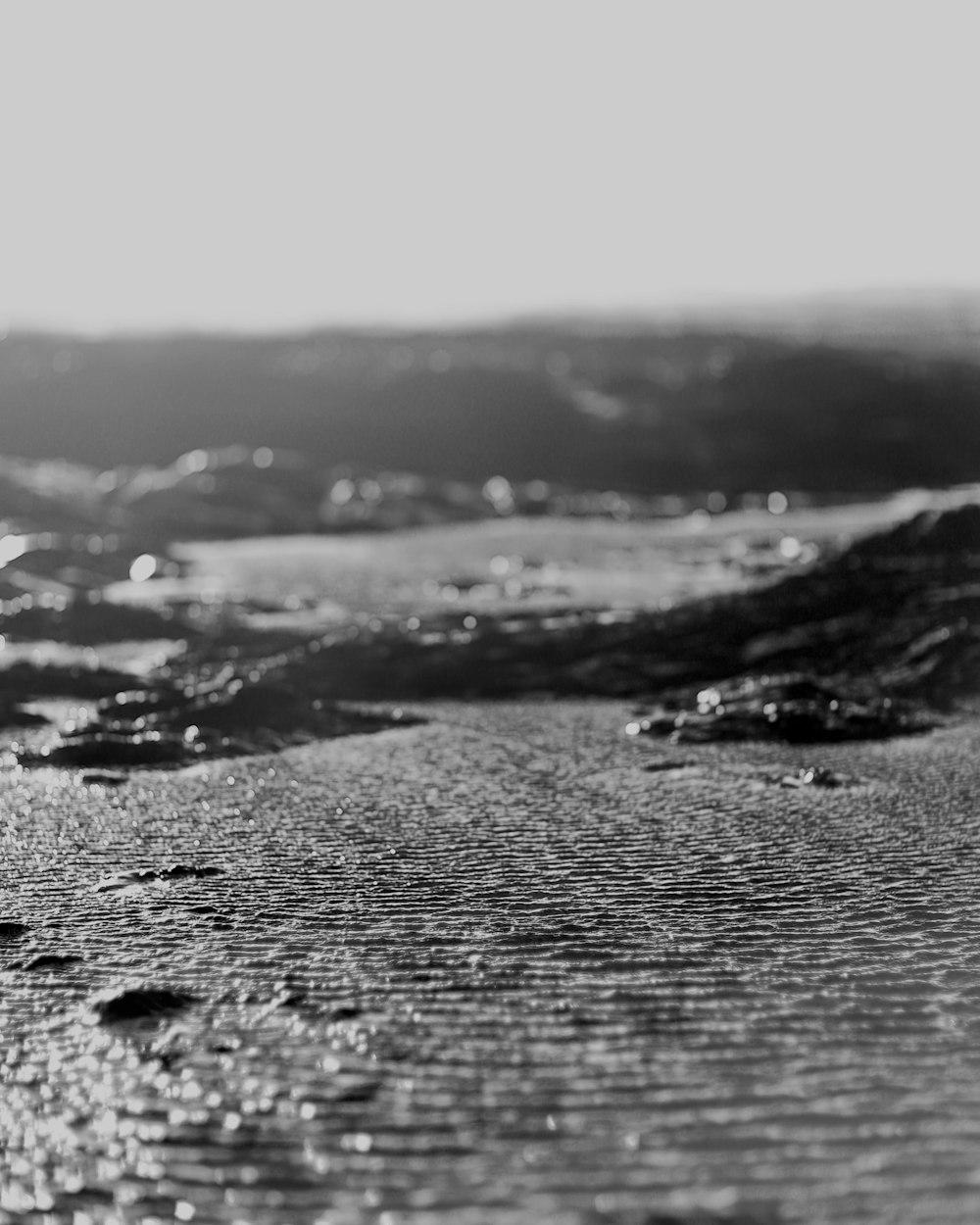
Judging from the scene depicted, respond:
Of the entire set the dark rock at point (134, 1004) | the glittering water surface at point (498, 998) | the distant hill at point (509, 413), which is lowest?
the glittering water surface at point (498, 998)

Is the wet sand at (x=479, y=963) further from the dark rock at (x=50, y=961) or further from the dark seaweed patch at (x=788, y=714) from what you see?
the dark seaweed patch at (x=788, y=714)

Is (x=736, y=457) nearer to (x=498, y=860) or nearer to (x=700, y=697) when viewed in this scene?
(x=700, y=697)

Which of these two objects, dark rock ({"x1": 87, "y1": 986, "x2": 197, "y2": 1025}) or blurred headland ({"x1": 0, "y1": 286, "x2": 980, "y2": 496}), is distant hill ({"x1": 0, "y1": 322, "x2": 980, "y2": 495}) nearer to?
blurred headland ({"x1": 0, "y1": 286, "x2": 980, "y2": 496})

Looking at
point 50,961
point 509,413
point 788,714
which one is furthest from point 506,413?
point 50,961

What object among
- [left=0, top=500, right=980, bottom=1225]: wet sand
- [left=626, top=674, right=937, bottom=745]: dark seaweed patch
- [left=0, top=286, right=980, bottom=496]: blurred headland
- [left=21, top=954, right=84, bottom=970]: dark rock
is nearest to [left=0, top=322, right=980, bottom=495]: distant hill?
[left=0, top=286, right=980, bottom=496]: blurred headland

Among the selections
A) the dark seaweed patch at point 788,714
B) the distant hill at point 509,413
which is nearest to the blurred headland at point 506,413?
the distant hill at point 509,413

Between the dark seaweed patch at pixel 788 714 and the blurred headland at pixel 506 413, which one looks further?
the blurred headland at pixel 506 413

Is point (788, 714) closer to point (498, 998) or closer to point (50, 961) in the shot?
point (498, 998)
